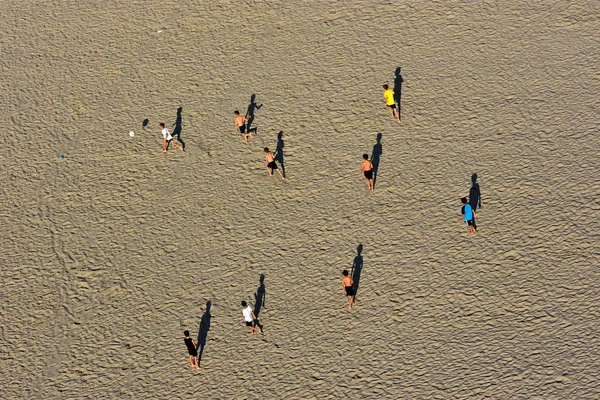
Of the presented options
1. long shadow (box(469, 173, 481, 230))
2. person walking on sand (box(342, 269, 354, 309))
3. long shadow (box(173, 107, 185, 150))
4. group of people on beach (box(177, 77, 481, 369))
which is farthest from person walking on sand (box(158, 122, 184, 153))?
long shadow (box(469, 173, 481, 230))

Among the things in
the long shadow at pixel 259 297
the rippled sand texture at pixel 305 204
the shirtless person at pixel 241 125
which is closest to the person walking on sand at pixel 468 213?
the rippled sand texture at pixel 305 204

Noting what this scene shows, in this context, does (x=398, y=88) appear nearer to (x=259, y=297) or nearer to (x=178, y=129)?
(x=178, y=129)

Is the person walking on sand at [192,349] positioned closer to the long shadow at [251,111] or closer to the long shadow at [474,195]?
the long shadow at [251,111]

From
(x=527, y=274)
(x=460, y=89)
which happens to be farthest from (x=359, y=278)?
(x=460, y=89)

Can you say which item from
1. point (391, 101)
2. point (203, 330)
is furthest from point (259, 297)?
point (391, 101)

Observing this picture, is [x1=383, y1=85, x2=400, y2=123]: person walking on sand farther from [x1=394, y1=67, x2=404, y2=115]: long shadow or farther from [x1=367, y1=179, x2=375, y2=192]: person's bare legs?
[x1=367, y1=179, x2=375, y2=192]: person's bare legs
